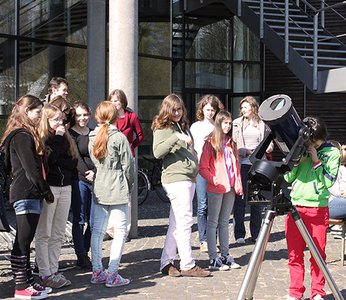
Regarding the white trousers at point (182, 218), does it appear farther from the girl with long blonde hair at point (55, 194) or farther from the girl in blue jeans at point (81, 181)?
the girl with long blonde hair at point (55, 194)

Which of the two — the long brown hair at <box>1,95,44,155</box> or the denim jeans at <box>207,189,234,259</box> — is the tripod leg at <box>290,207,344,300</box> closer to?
the long brown hair at <box>1,95,44,155</box>

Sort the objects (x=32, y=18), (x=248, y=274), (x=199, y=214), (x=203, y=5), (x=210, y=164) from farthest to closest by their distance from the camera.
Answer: (x=203, y=5), (x=32, y=18), (x=199, y=214), (x=210, y=164), (x=248, y=274)

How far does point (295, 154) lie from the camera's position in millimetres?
4750

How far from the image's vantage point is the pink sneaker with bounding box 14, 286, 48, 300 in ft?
19.8

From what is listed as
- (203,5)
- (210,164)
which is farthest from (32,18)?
(210,164)

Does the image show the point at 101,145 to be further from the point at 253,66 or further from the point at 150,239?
the point at 253,66

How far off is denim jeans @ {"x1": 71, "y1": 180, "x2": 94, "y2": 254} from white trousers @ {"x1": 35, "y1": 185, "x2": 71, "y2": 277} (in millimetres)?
706

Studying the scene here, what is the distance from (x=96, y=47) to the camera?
38.2 ft

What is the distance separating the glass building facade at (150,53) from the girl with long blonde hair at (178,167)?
5.44 m

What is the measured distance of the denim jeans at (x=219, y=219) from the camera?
24.3 feet

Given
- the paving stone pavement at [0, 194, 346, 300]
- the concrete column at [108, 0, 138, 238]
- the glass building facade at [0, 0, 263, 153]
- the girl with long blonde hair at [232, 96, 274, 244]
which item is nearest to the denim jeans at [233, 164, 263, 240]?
the girl with long blonde hair at [232, 96, 274, 244]

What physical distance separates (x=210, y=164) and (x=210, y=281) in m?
1.32

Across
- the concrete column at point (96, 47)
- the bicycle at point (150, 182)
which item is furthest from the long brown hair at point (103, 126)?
the bicycle at point (150, 182)

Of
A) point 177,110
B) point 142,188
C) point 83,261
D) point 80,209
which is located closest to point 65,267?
point 83,261
